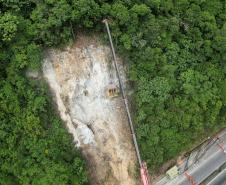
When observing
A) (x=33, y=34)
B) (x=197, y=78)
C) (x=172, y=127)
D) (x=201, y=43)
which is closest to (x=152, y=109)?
(x=172, y=127)

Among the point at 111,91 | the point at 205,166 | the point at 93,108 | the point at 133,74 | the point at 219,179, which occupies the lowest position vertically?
the point at 219,179

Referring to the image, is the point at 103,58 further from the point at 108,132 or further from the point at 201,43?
the point at 201,43

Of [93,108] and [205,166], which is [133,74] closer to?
[93,108]

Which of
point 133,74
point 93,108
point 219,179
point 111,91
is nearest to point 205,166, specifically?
point 219,179

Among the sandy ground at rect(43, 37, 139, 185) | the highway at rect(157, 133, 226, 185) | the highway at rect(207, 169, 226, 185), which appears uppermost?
the sandy ground at rect(43, 37, 139, 185)

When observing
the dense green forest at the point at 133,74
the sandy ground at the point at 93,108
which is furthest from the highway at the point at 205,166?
the sandy ground at the point at 93,108

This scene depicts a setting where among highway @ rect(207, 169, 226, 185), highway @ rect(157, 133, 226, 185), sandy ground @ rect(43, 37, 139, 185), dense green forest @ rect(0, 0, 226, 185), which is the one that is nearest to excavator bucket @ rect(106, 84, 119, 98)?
sandy ground @ rect(43, 37, 139, 185)

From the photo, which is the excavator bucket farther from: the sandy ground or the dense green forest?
the dense green forest
